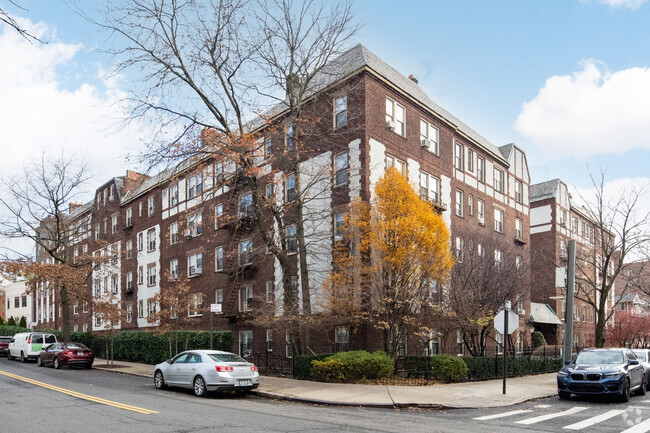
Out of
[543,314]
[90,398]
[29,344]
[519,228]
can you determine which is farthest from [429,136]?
[29,344]

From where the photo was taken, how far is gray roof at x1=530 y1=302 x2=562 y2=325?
130 ft

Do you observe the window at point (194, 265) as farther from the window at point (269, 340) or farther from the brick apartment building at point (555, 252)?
the brick apartment building at point (555, 252)

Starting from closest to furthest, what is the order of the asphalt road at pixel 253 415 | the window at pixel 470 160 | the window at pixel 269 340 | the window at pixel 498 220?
the asphalt road at pixel 253 415 < the window at pixel 269 340 < the window at pixel 470 160 < the window at pixel 498 220

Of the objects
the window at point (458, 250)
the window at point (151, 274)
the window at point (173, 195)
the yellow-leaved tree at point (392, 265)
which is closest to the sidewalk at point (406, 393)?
the yellow-leaved tree at point (392, 265)

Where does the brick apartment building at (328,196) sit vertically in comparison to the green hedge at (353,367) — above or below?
above

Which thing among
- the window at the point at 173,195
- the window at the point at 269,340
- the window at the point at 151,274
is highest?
the window at the point at 173,195

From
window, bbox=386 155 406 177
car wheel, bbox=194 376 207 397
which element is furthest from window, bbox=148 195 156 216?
car wheel, bbox=194 376 207 397

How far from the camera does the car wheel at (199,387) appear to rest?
53.7 feet

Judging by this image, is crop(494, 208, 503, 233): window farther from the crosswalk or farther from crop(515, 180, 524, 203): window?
the crosswalk

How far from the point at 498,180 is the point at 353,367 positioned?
891 inches

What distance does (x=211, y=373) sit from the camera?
16.2m

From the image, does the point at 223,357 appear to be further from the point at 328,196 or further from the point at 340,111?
the point at 340,111

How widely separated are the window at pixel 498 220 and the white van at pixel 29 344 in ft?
93.4

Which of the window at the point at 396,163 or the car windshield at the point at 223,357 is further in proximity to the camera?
the window at the point at 396,163
